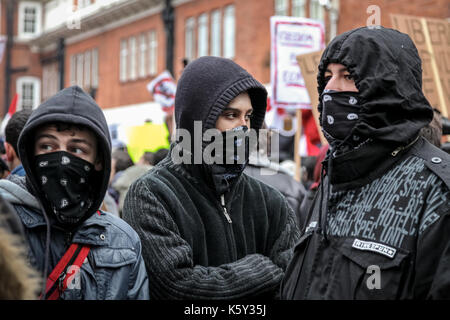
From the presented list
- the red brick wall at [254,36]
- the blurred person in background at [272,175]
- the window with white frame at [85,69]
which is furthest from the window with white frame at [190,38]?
the blurred person in background at [272,175]

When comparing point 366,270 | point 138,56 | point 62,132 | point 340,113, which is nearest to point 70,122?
point 62,132

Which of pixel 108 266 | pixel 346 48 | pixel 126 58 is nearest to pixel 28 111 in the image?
pixel 108 266

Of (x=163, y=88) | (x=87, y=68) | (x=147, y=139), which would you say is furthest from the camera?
(x=87, y=68)

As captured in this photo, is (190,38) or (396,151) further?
(190,38)

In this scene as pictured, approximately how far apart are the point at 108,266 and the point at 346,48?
124cm

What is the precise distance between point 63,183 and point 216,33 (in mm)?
22447

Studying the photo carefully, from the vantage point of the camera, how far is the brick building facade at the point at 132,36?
1970 cm

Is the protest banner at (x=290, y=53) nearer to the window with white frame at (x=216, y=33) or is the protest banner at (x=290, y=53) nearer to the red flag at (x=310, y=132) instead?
the red flag at (x=310, y=132)

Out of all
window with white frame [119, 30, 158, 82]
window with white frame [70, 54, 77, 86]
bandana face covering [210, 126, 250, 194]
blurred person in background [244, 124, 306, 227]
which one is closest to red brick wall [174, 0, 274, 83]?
window with white frame [119, 30, 158, 82]

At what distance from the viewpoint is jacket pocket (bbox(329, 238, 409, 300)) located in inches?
84.2

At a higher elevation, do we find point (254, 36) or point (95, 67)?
point (95, 67)

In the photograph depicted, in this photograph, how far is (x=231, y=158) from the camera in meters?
3.01

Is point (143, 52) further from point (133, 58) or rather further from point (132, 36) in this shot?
point (132, 36)
